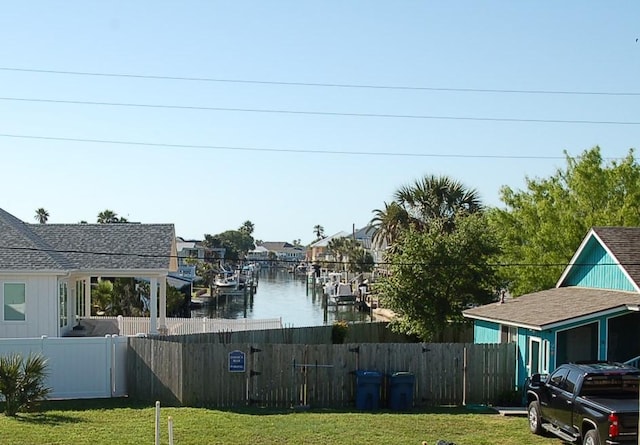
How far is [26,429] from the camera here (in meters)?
16.8

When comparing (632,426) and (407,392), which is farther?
(407,392)

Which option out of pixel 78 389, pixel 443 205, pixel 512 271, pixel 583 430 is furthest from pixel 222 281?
pixel 583 430

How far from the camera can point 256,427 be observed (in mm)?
17438

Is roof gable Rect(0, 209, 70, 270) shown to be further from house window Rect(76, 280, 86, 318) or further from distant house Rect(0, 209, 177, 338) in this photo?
house window Rect(76, 280, 86, 318)

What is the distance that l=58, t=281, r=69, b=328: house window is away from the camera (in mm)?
28069

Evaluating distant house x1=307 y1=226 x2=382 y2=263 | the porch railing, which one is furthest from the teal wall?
distant house x1=307 y1=226 x2=382 y2=263

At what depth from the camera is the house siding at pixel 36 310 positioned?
26.8 meters

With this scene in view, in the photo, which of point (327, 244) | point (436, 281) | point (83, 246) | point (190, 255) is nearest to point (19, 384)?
point (83, 246)

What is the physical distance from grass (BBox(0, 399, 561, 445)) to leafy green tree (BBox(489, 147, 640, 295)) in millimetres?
16207

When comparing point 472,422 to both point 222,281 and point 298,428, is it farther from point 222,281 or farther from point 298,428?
point 222,281

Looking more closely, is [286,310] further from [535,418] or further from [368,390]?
[535,418]

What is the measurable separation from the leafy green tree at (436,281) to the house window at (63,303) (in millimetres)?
12282

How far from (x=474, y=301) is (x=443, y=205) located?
1234cm

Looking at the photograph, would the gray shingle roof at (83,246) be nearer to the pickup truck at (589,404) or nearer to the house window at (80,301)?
the house window at (80,301)
